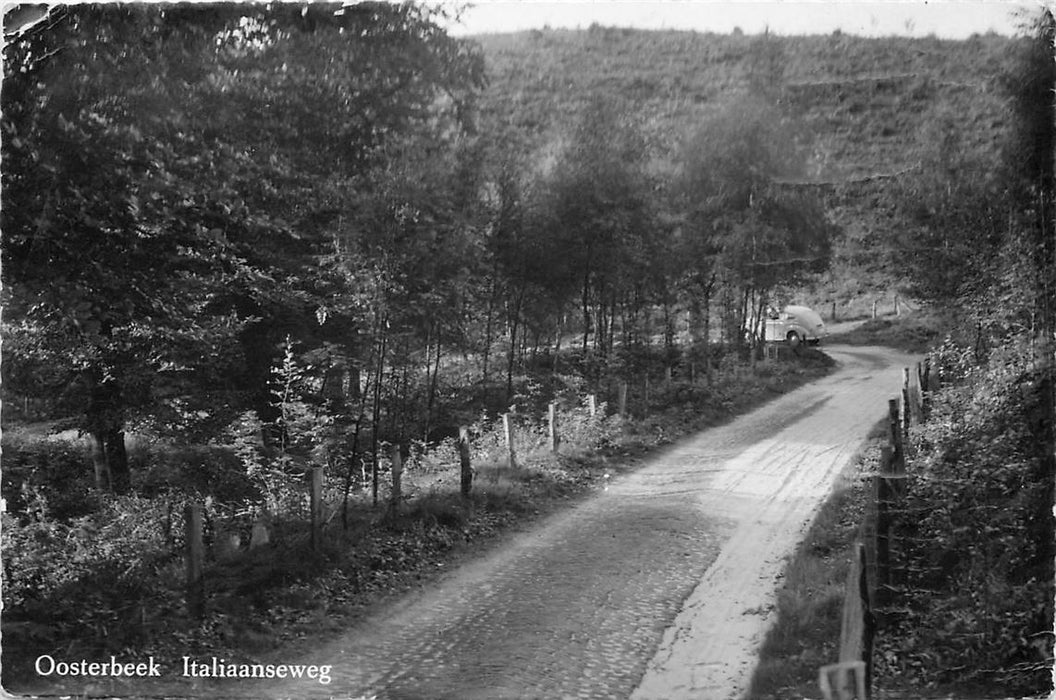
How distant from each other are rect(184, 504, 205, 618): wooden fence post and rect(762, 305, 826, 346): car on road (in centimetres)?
500

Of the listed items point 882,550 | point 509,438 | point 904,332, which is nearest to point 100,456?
point 509,438

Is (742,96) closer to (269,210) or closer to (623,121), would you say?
(623,121)

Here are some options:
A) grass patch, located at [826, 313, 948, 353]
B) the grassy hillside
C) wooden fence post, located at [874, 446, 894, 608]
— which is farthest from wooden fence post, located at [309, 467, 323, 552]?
grass patch, located at [826, 313, 948, 353]

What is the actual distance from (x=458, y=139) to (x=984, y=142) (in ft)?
8.78

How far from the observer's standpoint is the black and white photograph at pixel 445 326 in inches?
132

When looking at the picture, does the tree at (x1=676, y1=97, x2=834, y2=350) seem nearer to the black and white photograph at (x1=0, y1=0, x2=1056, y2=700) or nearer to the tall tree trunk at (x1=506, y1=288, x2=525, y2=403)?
the black and white photograph at (x1=0, y1=0, x2=1056, y2=700)

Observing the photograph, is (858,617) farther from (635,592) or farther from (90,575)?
(90,575)

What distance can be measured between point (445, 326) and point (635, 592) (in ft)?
7.71

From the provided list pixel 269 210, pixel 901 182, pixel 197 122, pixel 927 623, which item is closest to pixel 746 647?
pixel 927 623

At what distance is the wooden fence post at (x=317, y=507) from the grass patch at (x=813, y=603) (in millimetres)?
2887

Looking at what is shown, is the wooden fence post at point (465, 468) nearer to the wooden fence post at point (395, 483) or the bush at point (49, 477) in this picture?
the wooden fence post at point (395, 483)

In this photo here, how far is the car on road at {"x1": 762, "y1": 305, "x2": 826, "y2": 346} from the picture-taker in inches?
270

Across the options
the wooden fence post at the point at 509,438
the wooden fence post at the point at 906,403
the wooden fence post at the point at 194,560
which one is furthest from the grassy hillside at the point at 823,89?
the wooden fence post at the point at 509,438

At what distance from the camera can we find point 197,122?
3.92m
